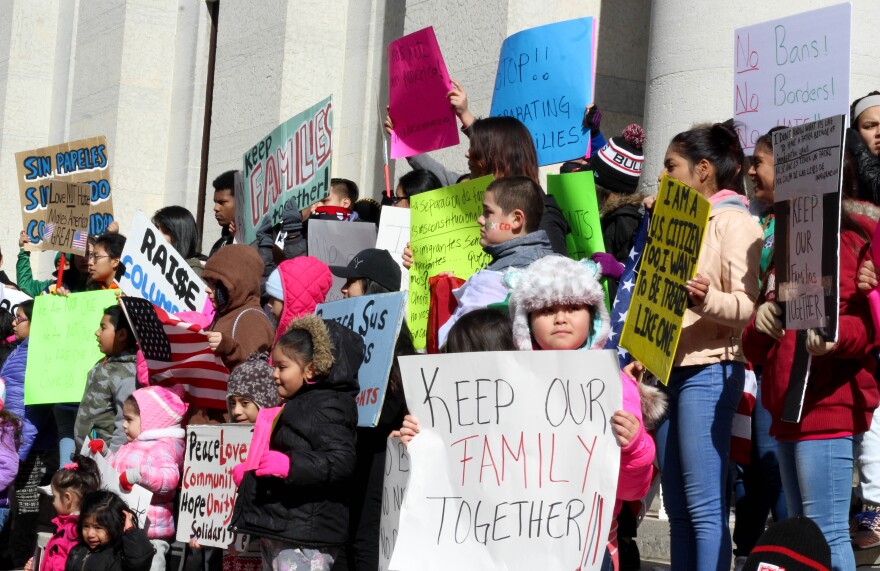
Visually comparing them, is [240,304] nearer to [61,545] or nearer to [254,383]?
[254,383]

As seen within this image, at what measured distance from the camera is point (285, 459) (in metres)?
5.55

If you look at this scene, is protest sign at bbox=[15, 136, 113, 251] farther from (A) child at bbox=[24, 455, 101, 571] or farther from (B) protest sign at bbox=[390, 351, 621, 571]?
(B) protest sign at bbox=[390, 351, 621, 571]

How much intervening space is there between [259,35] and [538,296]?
9942 millimetres

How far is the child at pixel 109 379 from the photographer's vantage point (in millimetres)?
7680

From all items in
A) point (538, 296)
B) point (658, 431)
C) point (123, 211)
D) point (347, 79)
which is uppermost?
point (347, 79)

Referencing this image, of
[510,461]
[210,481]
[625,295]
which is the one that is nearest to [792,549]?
[510,461]

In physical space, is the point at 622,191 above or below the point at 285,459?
above

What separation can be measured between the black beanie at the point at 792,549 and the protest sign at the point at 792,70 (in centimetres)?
309

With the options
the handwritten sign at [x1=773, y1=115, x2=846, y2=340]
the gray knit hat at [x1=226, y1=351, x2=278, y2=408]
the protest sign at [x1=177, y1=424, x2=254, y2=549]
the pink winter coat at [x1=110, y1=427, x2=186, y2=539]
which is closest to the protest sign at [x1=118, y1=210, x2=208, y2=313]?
the pink winter coat at [x1=110, y1=427, x2=186, y2=539]

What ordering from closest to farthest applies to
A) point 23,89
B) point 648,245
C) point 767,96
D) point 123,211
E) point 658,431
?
1. point 648,245
2. point 658,431
3. point 767,96
4. point 123,211
5. point 23,89

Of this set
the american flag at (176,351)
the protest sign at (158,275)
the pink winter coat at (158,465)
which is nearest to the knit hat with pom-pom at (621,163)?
the american flag at (176,351)

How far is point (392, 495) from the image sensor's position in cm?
518

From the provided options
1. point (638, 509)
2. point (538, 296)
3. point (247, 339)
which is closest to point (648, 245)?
point (538, 296)

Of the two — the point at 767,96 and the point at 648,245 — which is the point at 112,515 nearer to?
the point at 648,245
